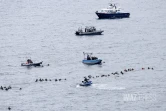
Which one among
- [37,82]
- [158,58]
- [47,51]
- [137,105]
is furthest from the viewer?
[47,51]

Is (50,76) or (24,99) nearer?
(24,99)

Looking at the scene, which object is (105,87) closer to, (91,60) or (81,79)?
(81,79)

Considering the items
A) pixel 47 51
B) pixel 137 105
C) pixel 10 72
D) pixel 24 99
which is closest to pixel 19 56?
pixel 47 51

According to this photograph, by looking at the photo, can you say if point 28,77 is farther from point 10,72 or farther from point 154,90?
point 154,90

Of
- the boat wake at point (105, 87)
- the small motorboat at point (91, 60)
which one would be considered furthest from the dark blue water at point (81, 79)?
the small motorboat at point (91, 60)

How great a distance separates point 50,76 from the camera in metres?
164

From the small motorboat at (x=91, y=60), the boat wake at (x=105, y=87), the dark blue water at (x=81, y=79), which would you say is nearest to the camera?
the dark blue water at (x=81, y=79)

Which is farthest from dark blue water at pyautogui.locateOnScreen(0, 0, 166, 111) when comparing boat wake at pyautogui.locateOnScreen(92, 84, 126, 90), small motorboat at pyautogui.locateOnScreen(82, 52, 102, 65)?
small motorboat at pyautogui.locateOnScreen(82, 52, 102, 65)

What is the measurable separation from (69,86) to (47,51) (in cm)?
4413

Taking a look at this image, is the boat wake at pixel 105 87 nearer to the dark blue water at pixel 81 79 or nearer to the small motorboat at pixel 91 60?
the dark blue water at pixel 81 79

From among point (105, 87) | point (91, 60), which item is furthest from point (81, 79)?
point (91, 60)

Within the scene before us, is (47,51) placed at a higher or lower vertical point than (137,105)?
higher

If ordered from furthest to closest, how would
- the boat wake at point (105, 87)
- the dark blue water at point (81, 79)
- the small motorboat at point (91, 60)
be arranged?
the small motorboat at point (91, 60) < the boat wake at point (105, 87) < the dark blue water at point (81, 79)

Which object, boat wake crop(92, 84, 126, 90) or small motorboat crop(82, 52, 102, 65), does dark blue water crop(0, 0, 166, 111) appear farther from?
small motorboat crop(82, 52, 102, 65)
